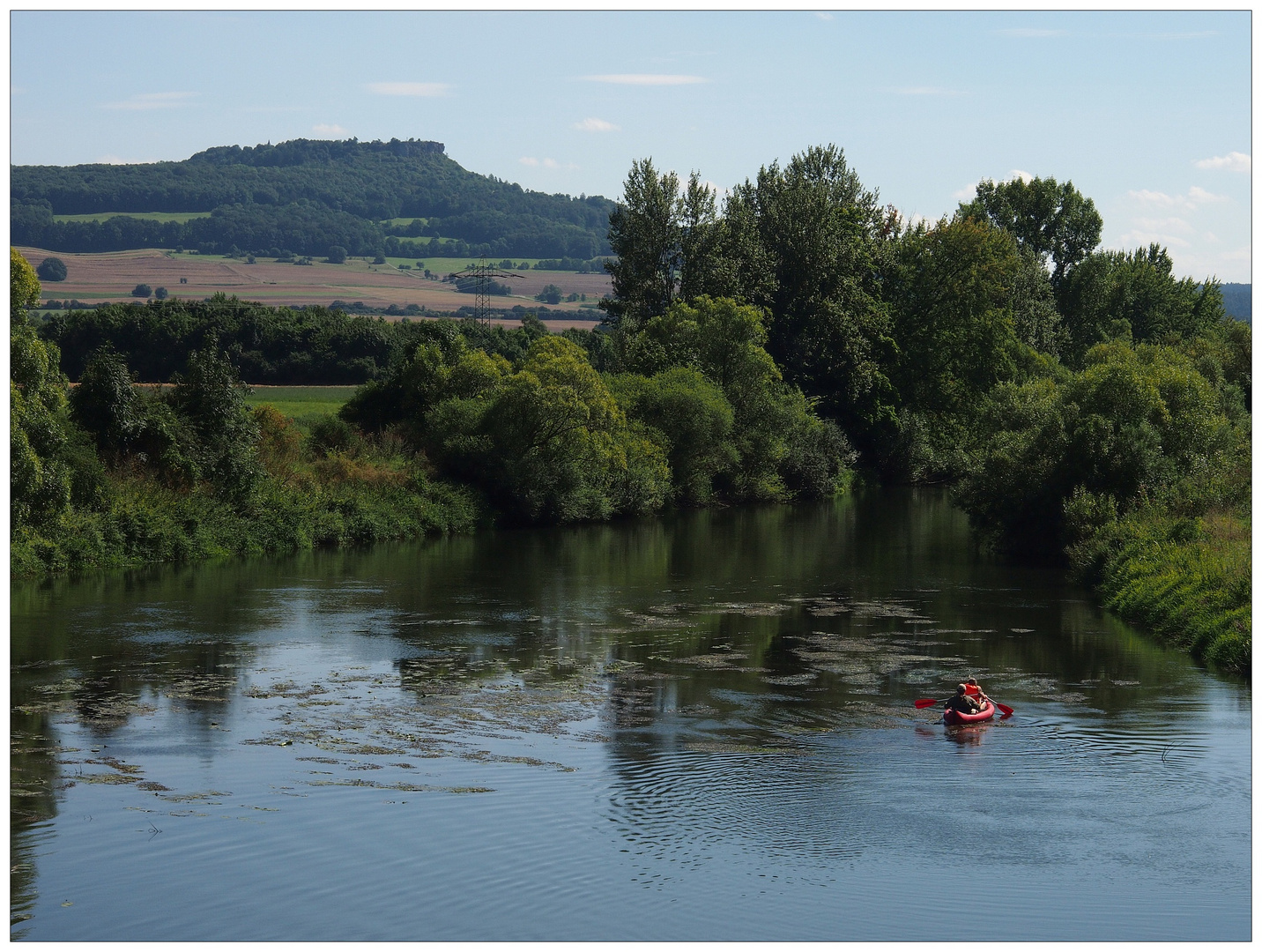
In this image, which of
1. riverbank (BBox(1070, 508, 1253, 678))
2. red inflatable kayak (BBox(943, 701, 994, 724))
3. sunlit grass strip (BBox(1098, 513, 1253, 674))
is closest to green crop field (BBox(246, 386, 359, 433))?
riverbank (BBox(1070, 508, 1253, 678))

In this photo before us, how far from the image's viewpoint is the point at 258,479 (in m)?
47.4

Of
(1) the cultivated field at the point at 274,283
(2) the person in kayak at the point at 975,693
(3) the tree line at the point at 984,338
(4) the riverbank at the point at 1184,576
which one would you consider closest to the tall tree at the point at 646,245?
(3) the tree line at the point at 984,338

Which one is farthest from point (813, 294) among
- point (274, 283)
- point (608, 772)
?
point (274, 283)

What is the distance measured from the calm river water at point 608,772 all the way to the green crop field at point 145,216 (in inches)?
5128

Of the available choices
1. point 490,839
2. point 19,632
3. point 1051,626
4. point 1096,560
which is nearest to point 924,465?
point 1096,560

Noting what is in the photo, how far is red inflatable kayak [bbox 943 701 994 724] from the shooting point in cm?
2233

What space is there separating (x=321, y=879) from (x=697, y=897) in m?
4.33

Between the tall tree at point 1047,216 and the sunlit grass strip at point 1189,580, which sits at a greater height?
the tall tree at point 1047,216

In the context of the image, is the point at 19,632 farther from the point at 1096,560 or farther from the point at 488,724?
the point at 1096,560

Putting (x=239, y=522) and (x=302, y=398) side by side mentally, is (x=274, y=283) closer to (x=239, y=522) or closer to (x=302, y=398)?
(x=302, y=398)

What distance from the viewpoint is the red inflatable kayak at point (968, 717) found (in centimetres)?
2233

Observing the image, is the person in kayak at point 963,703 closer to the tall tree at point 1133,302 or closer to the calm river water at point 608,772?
the calm river water at point 608,772

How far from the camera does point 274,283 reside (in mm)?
163500

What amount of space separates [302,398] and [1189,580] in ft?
220
